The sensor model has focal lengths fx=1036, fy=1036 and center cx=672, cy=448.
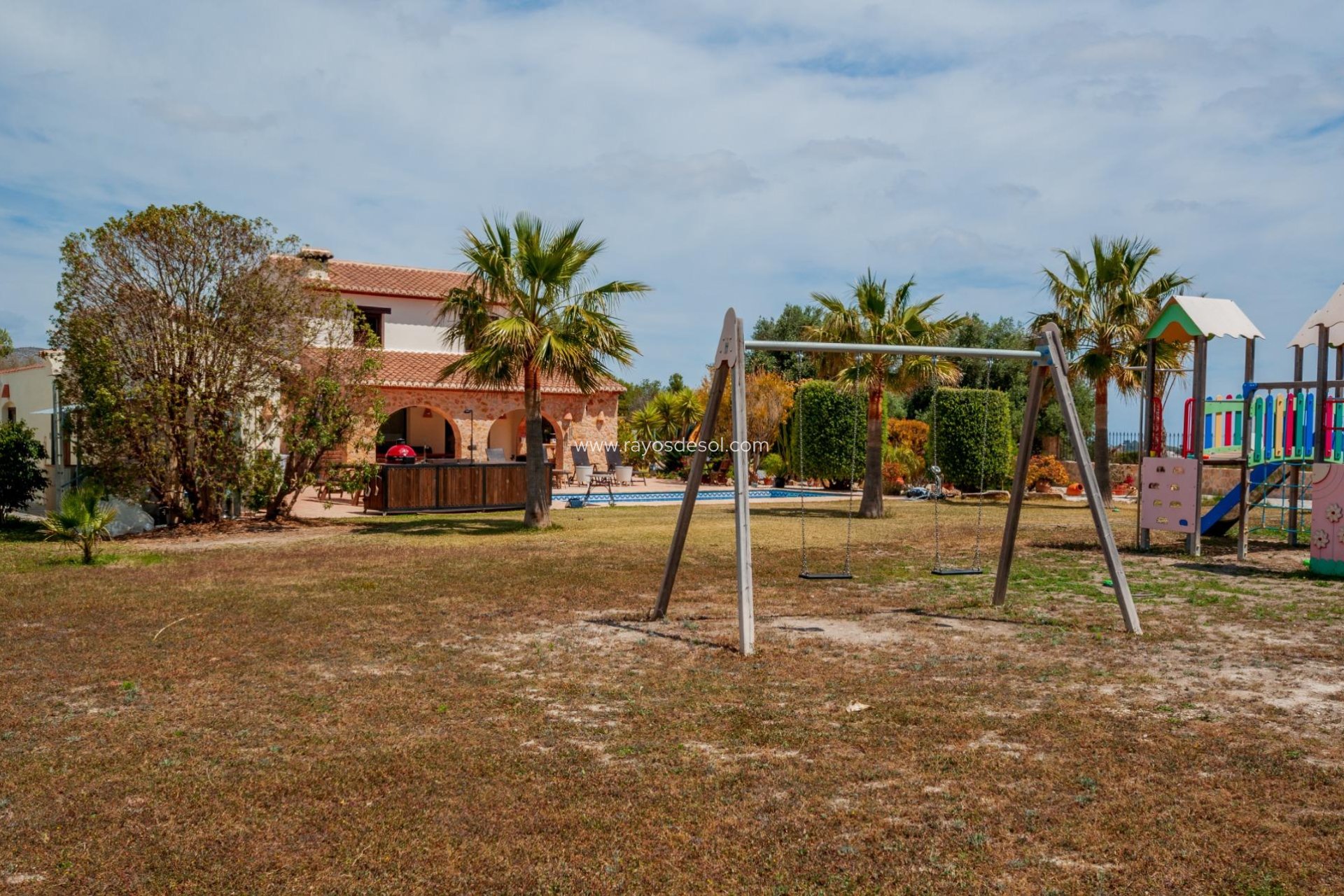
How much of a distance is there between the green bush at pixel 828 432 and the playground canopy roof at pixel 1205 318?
1312 cm

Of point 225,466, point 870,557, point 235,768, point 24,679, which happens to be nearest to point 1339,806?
point 235,768

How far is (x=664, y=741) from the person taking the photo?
5.25 meters

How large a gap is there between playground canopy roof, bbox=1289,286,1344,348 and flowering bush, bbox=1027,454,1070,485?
12.1m

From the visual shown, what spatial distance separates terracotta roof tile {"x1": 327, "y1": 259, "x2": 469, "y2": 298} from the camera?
27922 mm

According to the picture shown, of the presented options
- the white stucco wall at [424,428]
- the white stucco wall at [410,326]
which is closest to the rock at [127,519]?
the white stucco wall at [410,326]

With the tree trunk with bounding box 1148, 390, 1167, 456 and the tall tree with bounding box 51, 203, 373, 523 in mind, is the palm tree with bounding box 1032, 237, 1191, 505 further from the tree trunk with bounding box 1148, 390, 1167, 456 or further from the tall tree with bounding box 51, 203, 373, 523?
the tall tree with bounding box 51, 203, 373, 523

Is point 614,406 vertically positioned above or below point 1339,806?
above

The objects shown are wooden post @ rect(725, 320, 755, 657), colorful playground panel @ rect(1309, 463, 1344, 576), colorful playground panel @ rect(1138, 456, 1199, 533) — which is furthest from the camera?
colorful playground panel @ rect(1138, 456, 1199, 533)

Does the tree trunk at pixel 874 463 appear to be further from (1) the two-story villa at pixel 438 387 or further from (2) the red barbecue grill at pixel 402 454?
(2) the red barbecue grill at pixel 402 454

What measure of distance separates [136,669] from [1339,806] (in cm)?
677

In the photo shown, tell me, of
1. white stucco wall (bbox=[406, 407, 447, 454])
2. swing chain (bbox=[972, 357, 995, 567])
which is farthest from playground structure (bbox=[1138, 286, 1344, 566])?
white stucco wall (bbox=[406, 407, 447, 454])

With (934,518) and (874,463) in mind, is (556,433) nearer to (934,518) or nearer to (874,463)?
(874,463)

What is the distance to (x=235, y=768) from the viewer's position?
485cm

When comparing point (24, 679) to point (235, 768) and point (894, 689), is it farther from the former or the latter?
point (894, 689)
